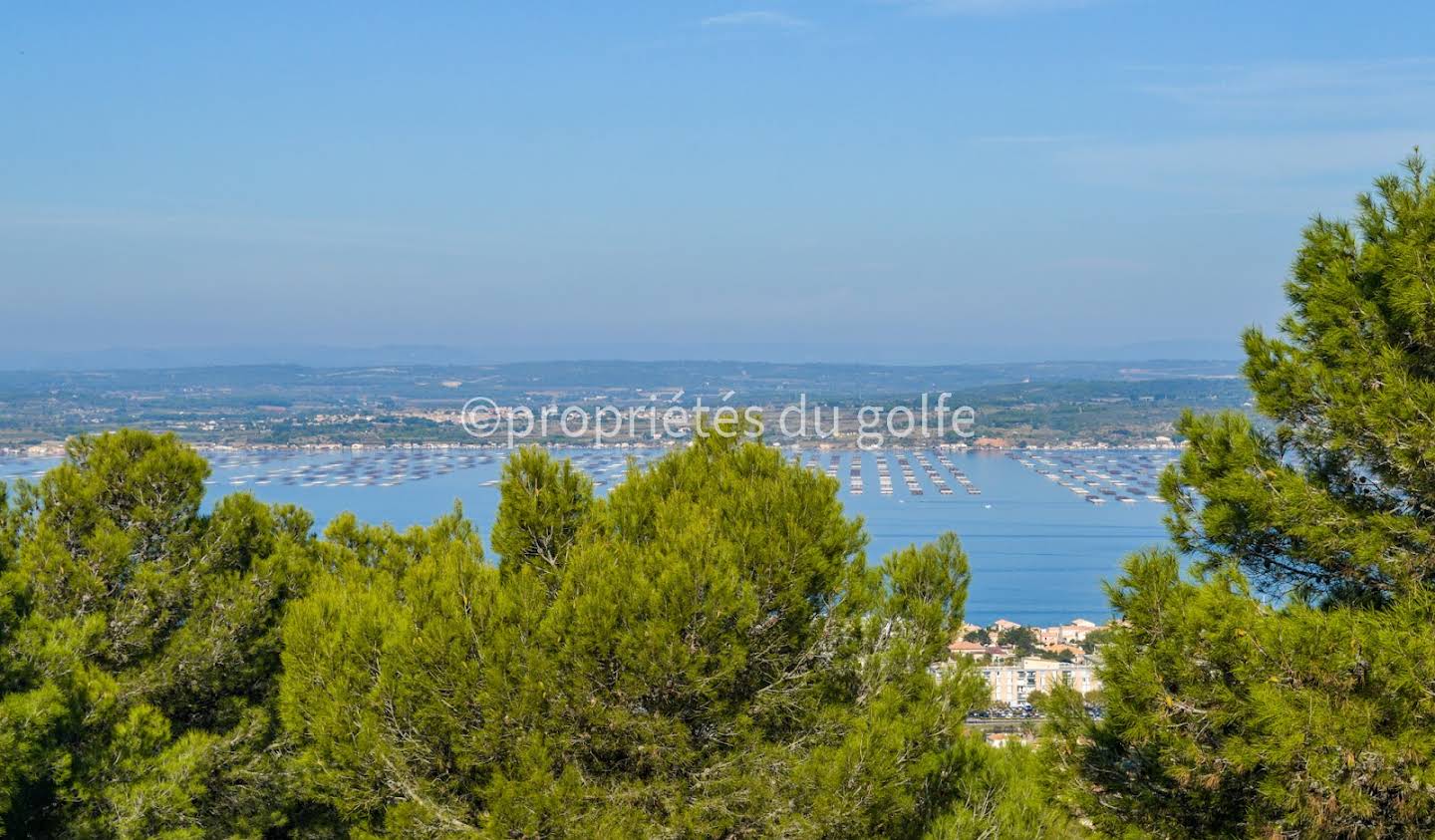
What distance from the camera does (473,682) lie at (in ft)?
14.9

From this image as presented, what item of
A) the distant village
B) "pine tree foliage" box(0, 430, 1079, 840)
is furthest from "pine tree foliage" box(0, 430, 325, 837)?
the distant village

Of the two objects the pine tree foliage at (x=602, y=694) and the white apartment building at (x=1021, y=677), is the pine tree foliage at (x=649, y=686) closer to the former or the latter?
the pine tree foliage at (x=602, y=694)

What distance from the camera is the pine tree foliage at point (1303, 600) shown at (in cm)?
350

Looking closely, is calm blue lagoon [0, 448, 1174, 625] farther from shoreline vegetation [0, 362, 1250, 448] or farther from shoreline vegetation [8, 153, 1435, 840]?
shoreline vegetation [8, 153, 1435, 840]

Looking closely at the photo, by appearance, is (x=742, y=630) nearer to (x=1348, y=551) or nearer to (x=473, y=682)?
(x=473, y=682)

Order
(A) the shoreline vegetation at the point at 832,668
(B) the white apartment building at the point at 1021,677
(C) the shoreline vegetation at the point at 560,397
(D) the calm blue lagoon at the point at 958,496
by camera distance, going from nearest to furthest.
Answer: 1. (A) the shoreline vegetation at the point at 832,668
2. (B) the white apartment building at the point at 1021,677
3. (D) the calm blue lagoon at the point at 958,496
4. (C) the shoreline vegetation at the point at 560,397

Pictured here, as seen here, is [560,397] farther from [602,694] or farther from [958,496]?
[602,694]

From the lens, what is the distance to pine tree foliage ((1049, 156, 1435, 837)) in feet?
11.5

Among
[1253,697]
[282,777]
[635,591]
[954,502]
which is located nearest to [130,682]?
[282,777]

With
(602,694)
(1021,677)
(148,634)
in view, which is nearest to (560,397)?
(1021,677)

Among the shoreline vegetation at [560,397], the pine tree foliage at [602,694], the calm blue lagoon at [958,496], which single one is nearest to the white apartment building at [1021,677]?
the calm blue lagoon at [958,496]

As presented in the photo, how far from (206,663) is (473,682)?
2.60 m

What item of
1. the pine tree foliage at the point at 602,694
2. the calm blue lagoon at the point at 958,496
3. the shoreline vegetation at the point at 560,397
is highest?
the pine tree foliage at the point at 602,694

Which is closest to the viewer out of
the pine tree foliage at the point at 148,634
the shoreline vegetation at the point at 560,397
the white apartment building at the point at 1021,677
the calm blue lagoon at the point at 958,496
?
the pine tree foliage at the point at 148,634
